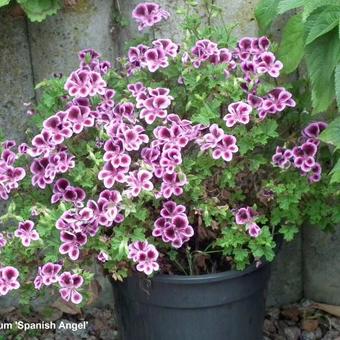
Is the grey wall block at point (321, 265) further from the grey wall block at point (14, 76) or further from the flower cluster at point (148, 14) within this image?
the grey wall block at point (14, 76)

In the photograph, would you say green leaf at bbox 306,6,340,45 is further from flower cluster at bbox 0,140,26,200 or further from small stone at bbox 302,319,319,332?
small stone at bbox 302,319,319,332

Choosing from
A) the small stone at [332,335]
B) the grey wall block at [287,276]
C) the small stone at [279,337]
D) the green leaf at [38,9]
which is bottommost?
the small stone at [332,335]

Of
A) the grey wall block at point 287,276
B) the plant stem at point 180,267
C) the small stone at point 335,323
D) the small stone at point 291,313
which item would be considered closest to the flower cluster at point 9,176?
the plant stem at point 180,267

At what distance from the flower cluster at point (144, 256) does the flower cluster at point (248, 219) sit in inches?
9.8

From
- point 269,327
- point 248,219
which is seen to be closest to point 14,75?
point 248,219

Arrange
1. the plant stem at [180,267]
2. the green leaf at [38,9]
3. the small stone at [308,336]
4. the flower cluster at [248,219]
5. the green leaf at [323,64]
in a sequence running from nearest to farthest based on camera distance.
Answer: the green leaf at [323,64], the flower cluster at [248,219], the plant stem at [180,267], the green leaf at [38,9], the small stone at [308,336]

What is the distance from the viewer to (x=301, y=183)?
208 centimetres

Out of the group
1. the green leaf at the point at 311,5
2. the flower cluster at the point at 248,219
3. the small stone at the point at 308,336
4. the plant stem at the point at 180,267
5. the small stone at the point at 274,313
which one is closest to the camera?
the green leaf at the point at 311,5

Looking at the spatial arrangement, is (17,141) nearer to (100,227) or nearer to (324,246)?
(100,227)

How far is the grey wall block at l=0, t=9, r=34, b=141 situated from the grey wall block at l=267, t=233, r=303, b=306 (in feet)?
3.18

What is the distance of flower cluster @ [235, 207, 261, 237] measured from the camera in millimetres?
2029

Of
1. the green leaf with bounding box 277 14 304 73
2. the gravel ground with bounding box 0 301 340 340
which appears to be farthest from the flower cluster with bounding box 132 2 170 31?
the gravel ground with bounding box 0 301 340 340

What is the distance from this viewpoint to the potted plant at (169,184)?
1.96 meters

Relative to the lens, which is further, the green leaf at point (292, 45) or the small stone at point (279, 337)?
the small stone at point (279, 337)
